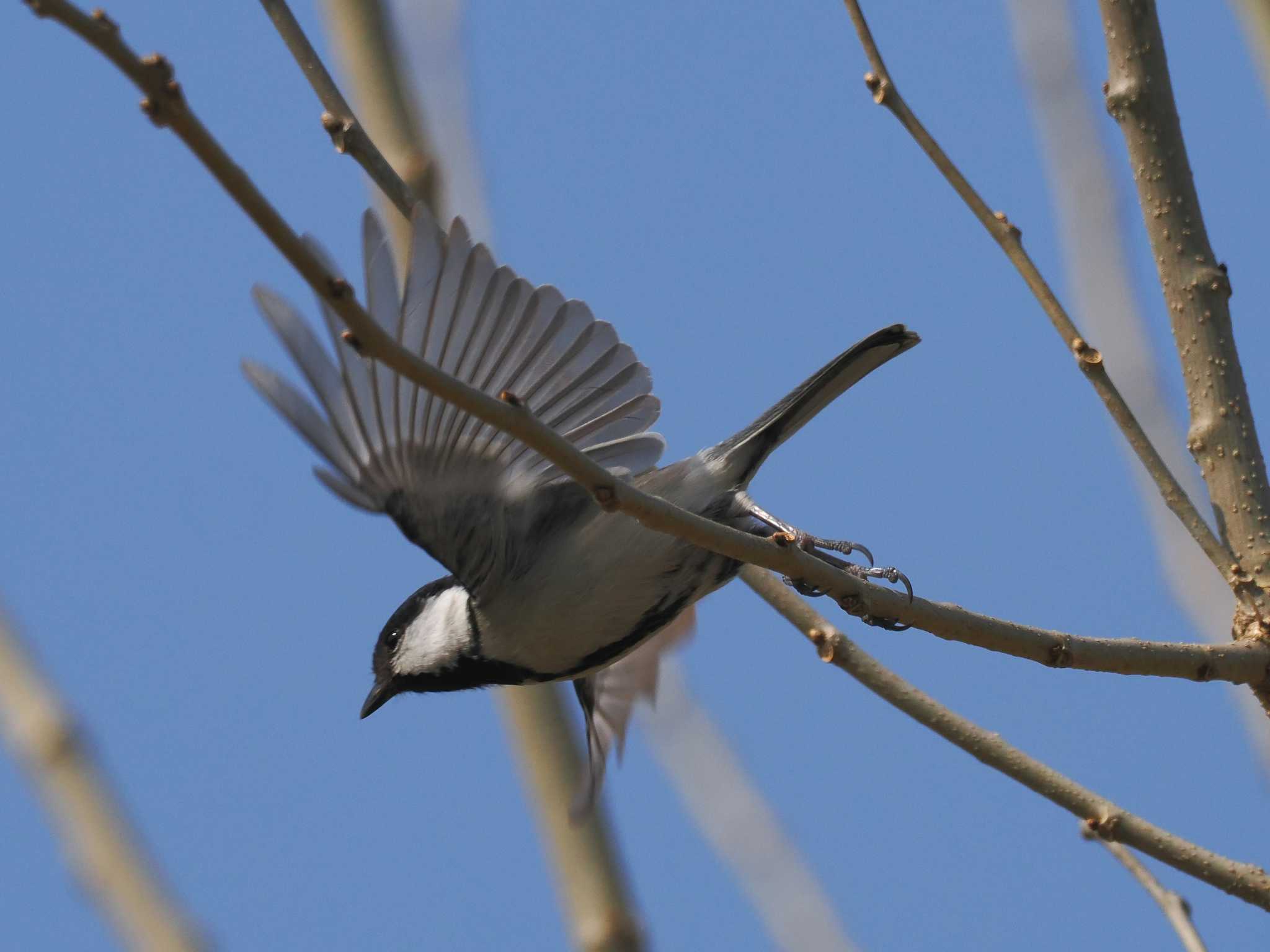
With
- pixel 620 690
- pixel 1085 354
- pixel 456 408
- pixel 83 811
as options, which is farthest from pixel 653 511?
pixel 620 690

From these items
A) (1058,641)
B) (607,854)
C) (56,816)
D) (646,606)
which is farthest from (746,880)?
(56,816)

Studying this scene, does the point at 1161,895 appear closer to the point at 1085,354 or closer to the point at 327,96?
the point at 1085,354

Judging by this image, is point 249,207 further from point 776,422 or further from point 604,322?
point 776,422

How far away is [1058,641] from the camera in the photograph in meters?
1.94

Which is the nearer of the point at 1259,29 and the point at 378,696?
the point at 1259,29

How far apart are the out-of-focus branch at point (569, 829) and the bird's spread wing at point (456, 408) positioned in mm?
371

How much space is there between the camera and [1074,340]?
2191mm

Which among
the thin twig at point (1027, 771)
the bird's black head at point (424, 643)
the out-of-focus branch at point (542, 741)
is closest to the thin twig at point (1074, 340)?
the thin twig at point (1027, 771)

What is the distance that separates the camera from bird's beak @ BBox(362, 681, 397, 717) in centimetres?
284

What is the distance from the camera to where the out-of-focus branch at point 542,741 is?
1963mm

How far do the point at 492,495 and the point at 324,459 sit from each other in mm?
307

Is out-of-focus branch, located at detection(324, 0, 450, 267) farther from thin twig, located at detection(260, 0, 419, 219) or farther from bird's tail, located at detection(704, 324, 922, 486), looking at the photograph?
bird's tail, located at detection(704, 324, 922, 486)

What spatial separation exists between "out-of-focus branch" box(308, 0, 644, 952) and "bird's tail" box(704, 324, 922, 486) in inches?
23.7

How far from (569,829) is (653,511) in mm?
594
